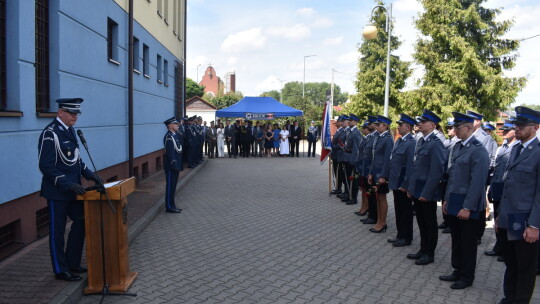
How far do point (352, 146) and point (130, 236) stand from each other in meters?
5.58

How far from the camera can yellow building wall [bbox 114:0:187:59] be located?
14.1 meters

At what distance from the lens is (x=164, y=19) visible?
715 inches

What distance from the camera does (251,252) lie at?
700cm

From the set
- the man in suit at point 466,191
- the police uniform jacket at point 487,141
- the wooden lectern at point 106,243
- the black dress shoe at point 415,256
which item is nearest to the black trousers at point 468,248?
the man in suit at point 466,191

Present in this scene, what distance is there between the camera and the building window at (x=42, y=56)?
7.46 metres

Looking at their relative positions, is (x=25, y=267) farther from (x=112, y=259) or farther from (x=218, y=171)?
(x=218, y=171)

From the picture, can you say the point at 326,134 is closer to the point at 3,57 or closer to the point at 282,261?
the point at 282,261

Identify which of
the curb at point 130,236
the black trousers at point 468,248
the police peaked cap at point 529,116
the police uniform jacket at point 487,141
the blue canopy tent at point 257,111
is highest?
the blue canopy tent at point 257,111

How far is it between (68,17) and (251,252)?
5172 mm

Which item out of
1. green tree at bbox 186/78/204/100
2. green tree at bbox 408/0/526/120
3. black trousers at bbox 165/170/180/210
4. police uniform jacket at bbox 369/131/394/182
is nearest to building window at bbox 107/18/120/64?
black trousers at bbox 165/170/180/210

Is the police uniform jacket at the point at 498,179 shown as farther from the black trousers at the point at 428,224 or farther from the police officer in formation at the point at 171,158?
the police officer in formation at the point at 171,158

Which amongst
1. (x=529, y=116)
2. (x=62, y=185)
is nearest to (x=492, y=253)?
(x=529, y=116)

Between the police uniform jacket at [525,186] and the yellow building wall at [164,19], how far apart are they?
32.8 feet

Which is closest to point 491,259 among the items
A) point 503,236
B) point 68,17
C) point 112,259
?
point 503,236
